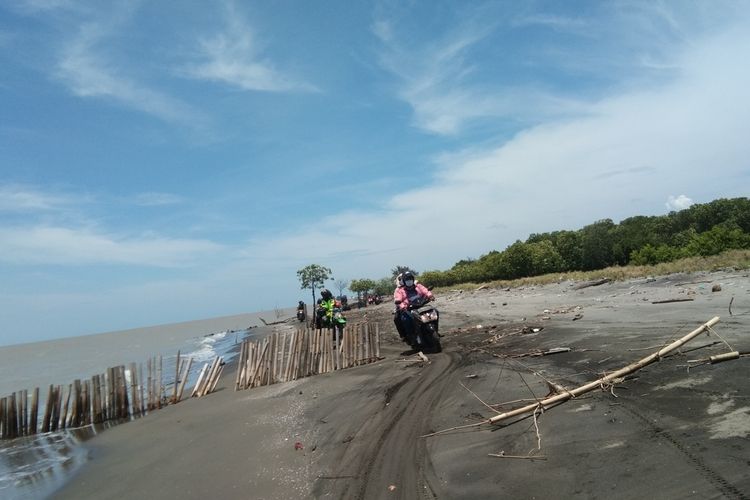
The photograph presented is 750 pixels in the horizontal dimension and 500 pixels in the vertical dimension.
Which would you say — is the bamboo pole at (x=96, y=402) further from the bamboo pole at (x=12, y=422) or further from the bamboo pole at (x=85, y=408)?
the bamboo pole at (x=12, y=422)

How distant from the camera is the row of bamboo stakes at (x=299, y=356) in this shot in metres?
10.3

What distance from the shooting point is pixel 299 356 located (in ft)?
33.7

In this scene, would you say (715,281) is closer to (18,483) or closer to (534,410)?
(534,410)

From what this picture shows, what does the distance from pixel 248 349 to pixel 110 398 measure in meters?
3.15

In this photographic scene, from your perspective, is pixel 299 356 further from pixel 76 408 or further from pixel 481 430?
pixel 481 430

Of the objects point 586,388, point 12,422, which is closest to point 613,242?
point 586,388

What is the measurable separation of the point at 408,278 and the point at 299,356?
3086 millimetres

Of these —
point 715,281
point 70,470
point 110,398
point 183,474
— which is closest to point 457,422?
point 183,474

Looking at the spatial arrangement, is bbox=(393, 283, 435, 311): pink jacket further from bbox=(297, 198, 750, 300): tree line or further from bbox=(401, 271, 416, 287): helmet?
bbox=(297, 198, 750, 300): tree line

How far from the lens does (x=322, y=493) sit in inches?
165

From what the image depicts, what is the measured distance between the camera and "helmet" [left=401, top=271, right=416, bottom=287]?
34.4 feet

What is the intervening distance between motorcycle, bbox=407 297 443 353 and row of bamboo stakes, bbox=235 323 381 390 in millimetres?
929

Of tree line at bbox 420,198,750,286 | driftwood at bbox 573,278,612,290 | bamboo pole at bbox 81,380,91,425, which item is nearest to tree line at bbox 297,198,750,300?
tree line at bbox 420,198,750,286

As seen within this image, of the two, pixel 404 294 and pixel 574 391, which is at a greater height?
pixel 404 294
